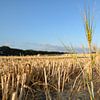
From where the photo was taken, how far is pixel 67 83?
4078 millimetres

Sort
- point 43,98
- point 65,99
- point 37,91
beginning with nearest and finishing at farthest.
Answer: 1. point 65,99
2. point 43,98
3. point 37,91

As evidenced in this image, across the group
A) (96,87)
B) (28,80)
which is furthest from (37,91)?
(96,87)

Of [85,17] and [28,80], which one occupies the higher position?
[85,17]

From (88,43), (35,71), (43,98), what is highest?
(88,43)

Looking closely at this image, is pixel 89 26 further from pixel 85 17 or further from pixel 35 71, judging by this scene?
pixel 35 71

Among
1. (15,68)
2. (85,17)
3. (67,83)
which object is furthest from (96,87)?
(85,17)

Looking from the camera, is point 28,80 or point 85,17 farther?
point 28,80

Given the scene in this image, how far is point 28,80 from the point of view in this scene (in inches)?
139

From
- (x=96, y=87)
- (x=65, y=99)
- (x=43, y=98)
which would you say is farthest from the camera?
(x=96, y=87)

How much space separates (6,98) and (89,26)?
104 centimetres

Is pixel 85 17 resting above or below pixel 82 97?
above

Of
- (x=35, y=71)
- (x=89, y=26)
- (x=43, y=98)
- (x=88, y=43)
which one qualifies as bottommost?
(x=43, y=98)

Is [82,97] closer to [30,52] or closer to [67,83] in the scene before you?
[67,83]

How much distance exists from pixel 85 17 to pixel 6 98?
1.04 meters
